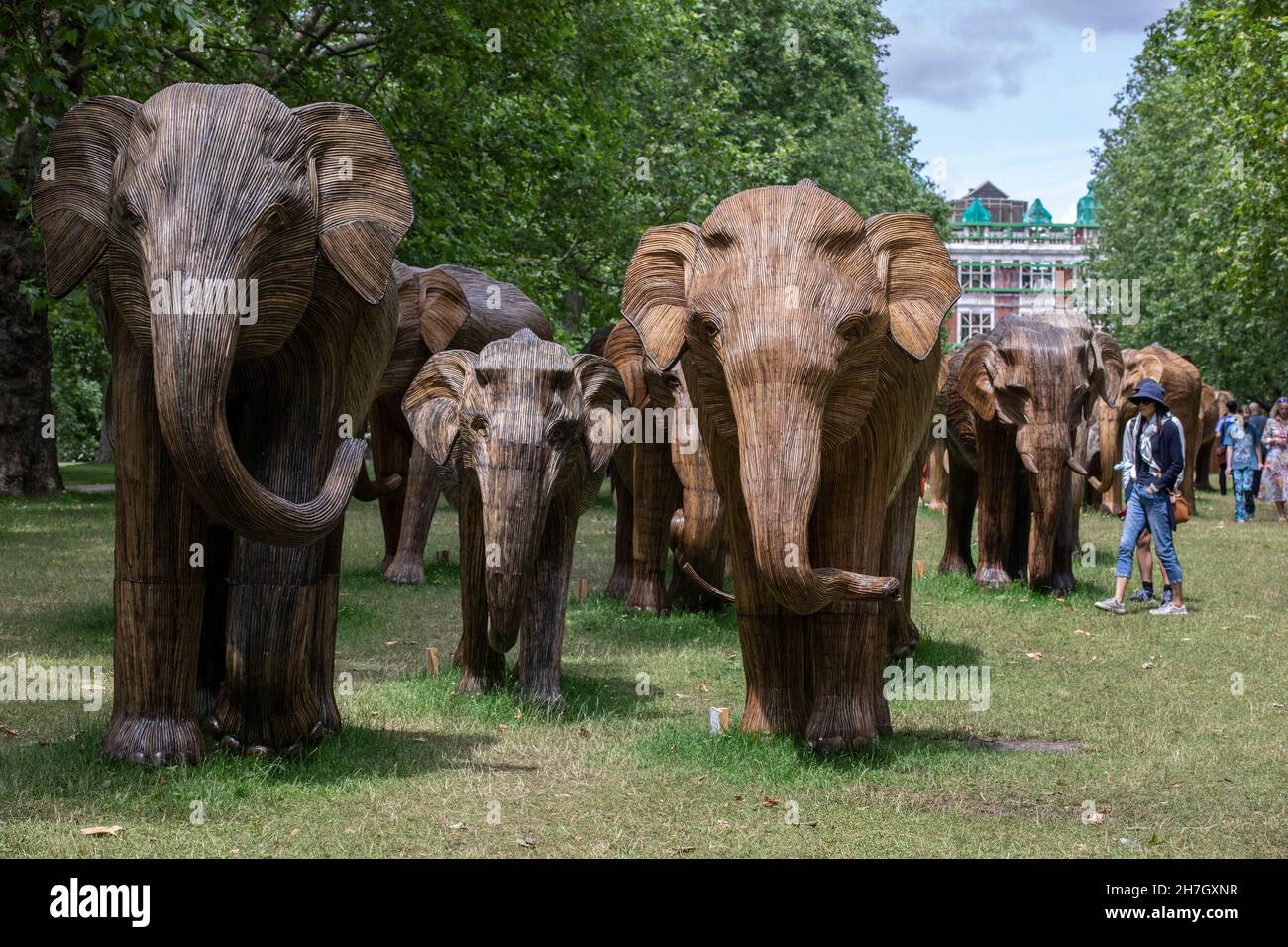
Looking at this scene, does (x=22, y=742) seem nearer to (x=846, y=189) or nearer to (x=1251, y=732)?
(x=1251, y=732)

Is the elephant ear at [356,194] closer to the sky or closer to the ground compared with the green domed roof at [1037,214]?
closer to the ground

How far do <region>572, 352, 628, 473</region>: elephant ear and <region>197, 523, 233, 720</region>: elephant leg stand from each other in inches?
89.2

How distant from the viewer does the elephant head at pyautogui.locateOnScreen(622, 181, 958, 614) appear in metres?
6.45

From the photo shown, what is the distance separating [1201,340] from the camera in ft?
138

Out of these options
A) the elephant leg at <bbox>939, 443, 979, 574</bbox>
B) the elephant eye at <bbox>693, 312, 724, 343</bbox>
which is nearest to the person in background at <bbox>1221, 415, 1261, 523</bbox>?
the elephant leg at <bbox>939, 443, 979, 574</bbox>

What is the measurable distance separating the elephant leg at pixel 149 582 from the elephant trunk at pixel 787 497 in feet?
8.05

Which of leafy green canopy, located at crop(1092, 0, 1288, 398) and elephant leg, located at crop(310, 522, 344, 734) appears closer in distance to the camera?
elephant leg, located at crop(310, 522, 344, 734)

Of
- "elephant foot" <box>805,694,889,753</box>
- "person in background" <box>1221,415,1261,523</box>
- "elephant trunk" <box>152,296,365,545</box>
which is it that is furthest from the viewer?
"person in background" <box>1221,415,1261,523</box>

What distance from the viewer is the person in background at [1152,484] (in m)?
13.6

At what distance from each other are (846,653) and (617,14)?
66.1ft

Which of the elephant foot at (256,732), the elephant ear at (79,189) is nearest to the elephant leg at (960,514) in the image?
the elephant foot at (256,732)

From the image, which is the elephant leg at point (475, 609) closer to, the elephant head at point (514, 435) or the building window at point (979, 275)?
the elephant head at point (514, 435)

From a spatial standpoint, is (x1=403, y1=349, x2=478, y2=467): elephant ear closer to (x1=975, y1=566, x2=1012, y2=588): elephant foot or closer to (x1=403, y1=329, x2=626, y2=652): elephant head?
(x1=403, y1=329, x2=626, y2=652): elephant head

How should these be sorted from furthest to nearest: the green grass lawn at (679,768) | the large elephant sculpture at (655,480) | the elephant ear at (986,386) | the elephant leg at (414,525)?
the elephant leg at (414,525)
the elephant ear at (986,386)
the large elephant sculpture at (655,480)
the green grass lawn at (679,768)
